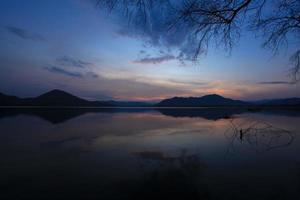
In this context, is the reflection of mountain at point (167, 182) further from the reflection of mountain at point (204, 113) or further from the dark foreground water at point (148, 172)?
the reflection of mountain at point (204, 113)

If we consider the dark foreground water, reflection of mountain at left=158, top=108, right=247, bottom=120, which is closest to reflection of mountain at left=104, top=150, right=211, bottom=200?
the dark foreground water

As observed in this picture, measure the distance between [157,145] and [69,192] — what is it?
746 centimetres

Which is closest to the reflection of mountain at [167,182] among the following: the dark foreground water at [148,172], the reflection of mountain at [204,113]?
the dark foreground water at [148,172]

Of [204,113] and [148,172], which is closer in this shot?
[148,172]

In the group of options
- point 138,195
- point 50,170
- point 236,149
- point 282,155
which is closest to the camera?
point 138,195

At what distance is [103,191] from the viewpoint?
6.02 meters

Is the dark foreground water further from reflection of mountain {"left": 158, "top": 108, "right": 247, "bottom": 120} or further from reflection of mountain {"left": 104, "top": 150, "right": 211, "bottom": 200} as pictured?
reflection of mountain {"left": 158, "top": 108, "right": 247, "bottom": 120}

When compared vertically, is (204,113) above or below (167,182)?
above

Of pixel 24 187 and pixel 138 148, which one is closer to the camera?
pixel 24 187

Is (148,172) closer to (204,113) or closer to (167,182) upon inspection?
(167,182)

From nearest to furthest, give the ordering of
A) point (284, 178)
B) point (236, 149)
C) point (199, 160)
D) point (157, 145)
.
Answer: point (284, 178) < point (199, 160) < point (236, 149) < point (157, 145)

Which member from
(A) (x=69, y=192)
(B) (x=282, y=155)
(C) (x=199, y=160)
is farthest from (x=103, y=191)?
(B) (x=282, y=155)

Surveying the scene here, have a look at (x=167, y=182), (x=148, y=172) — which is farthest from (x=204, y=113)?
(x=167, y=182)

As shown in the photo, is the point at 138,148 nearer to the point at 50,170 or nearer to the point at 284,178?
the point at 50,170
